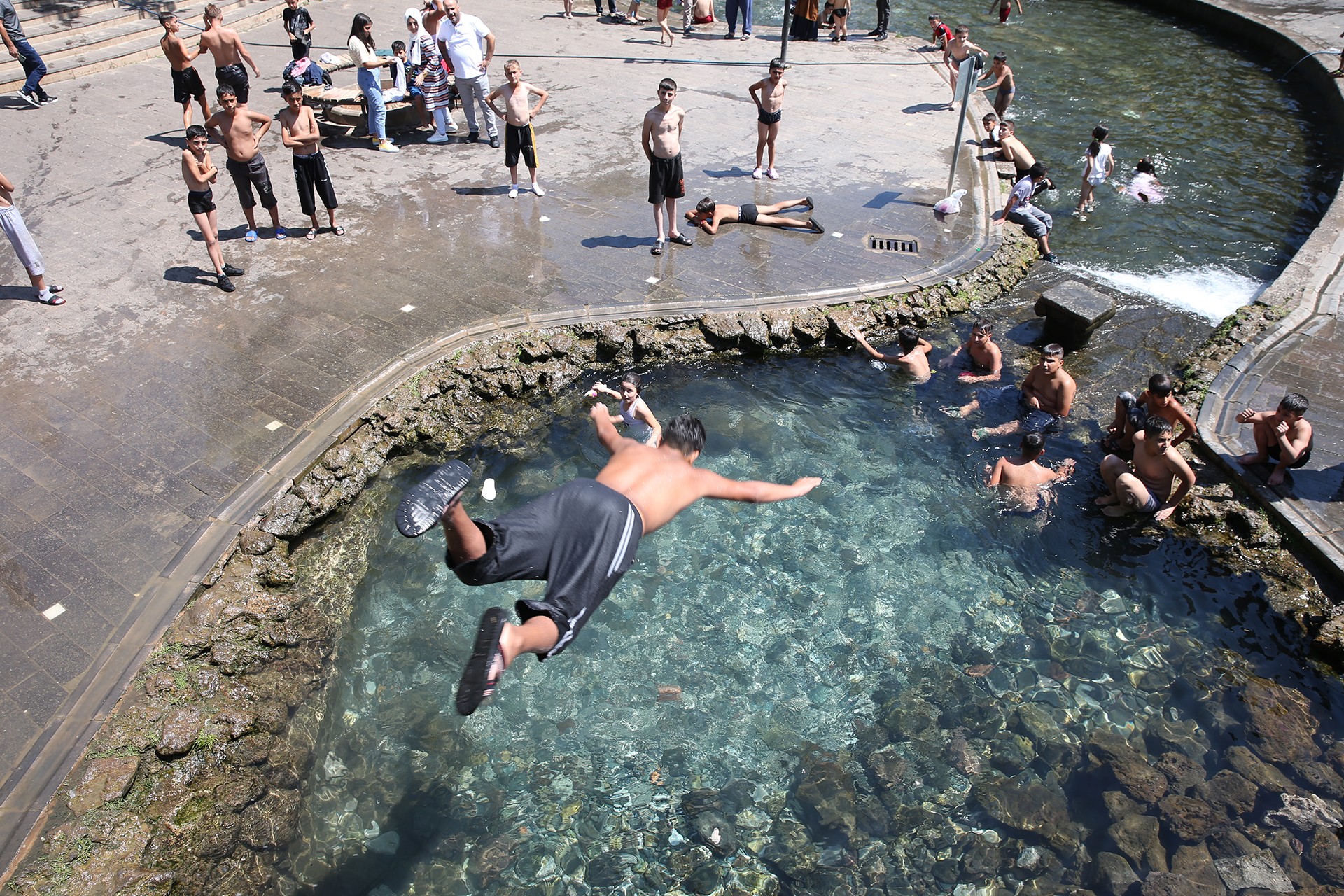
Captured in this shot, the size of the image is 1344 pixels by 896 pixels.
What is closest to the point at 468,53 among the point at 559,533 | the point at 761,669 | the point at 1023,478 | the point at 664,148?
the point at 664,148

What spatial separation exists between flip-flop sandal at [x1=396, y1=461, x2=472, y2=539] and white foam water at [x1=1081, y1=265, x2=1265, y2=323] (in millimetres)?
9662

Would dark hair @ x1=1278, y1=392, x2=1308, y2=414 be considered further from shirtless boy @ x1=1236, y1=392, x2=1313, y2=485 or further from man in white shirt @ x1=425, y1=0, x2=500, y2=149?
man in white shirt @ x1=425, y1=0, x2=500, y2=149

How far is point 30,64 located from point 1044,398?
16.6 meters

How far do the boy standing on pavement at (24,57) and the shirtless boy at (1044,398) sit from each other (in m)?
16.0

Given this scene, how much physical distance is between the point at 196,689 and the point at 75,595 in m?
1.23

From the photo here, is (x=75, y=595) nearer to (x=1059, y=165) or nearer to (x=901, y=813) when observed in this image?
(x=901, y=813)

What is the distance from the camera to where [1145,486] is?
7.52 metres

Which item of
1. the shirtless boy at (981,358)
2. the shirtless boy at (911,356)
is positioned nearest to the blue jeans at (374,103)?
the shirtless boy at (911,356)

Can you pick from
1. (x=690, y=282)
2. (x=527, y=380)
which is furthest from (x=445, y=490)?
(x=690, y=282)

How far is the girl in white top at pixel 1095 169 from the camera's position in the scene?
Answer: 12.1 metres

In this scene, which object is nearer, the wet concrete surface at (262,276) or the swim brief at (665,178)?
the wet concrete surface at (262,276)

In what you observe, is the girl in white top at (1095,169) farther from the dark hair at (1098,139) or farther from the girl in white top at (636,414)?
the girl in white top at (636,414)

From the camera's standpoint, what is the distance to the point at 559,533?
4.91 meters

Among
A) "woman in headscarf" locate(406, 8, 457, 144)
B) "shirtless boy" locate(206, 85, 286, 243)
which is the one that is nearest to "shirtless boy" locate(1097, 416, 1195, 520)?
"shirtless boy" locate(206, 85, 286, 243)
